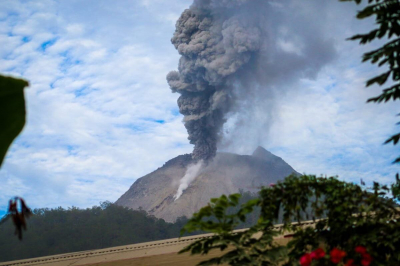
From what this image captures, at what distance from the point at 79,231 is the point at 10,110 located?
279 ft

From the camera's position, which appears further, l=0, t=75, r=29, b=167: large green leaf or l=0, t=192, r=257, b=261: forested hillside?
l=0, t=192, r=257, b=261: forested hillside

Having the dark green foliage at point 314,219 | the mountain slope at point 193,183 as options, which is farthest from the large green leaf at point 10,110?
the mountain slope at point 193,183

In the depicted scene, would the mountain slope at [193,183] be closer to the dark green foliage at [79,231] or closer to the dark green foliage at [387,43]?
the dark green foliage at [79,231]

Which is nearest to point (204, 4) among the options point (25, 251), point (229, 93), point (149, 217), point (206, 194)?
point (229, 93)

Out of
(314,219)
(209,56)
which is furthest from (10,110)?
(209,56)

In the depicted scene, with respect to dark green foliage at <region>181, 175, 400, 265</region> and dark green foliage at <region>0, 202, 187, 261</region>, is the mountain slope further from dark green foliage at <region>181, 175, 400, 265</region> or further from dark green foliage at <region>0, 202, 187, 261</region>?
dark green foliage at <region>181, 175, 400, 265</region>

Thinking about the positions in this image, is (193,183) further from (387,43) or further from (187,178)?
(387,43)

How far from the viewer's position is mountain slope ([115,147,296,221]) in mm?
124325

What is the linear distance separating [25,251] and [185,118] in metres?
32.6

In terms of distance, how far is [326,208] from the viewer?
318cm

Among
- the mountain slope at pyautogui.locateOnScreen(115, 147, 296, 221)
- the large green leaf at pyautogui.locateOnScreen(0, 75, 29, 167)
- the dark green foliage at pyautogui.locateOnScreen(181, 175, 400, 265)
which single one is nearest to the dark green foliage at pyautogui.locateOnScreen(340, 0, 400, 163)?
the dark green foliage at pyautogui.locateOnScreen(181, 175, 400, 265)

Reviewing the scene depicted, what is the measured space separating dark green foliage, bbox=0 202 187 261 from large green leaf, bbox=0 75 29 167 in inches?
2679

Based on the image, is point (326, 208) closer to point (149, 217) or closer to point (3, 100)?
point (3, 100)

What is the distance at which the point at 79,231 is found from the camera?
81.2m
